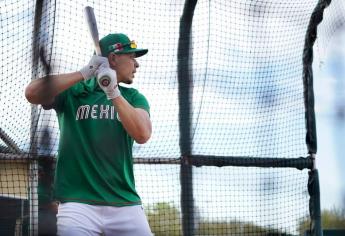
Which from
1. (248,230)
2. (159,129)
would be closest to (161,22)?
(159,129)

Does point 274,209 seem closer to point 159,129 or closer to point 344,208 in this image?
point 159,129

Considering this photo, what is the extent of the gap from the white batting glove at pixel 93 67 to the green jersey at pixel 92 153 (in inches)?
6.7

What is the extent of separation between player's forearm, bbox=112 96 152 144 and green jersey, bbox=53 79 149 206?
4.7 inches

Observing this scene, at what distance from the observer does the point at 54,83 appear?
3129 mm

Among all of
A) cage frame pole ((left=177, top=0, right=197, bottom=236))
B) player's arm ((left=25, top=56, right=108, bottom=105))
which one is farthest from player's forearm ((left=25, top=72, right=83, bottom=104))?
cage frame pole ((left=177, top=0, right=197, bottom=236))

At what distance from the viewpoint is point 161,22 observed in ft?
15.2

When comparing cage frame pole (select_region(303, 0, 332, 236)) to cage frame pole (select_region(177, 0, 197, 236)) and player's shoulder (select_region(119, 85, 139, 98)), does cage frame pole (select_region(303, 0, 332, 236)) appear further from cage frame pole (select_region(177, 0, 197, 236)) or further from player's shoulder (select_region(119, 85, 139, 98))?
player's shoulder (select_region(119, 85, 139, 98))

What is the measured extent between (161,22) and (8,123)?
130 cm

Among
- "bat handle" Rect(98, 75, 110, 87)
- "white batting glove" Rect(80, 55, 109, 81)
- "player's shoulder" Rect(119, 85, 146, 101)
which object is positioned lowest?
"player's shoulder" Rect(119, 85, 146, 101)

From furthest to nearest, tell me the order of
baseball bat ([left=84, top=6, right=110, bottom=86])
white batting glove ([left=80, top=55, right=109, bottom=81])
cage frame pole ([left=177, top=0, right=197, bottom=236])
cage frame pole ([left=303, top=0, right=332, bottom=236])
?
cage frame pole ([left=303, top=0, right=332, bottom=236]) < cage frame pole ([left=177, top=0, right=197, bottom=236]) < baseball bat ([left=84, top=6, right=110, bottom=86]) < white batting glove ([left=80, top=55, right=109, bottom=81])

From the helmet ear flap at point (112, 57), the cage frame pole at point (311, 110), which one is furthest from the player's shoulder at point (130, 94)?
the cage frame pole at point (311, 110)

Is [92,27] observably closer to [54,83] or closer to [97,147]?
[54,83]

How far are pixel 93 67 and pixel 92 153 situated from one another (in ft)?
1.35

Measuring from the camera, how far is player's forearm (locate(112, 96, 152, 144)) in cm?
305
